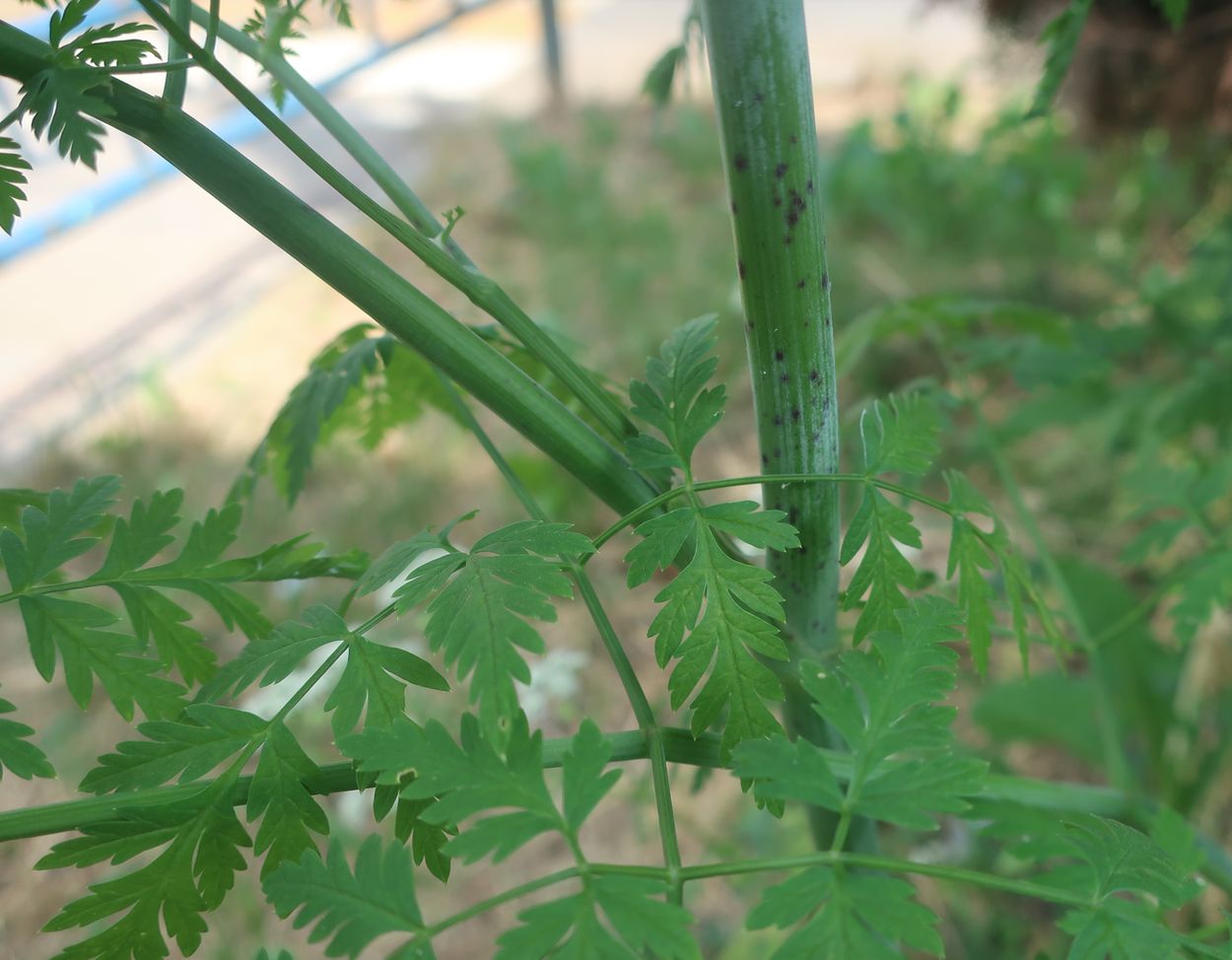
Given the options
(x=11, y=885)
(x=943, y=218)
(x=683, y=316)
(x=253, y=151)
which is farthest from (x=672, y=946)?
(x=253, y=151)

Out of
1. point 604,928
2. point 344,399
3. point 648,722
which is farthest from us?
point 344,399

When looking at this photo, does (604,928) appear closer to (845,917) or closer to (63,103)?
(845,917)

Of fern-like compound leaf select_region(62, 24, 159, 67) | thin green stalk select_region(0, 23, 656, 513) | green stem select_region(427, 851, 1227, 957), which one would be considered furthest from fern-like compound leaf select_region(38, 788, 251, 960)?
fern-like compound leaf select_region(62, 24, 159, 67)

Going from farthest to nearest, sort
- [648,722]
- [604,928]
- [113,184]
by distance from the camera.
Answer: [113,184], [648,722], [604,928]

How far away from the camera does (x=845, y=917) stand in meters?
0.40

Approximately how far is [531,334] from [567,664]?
1.04 meters

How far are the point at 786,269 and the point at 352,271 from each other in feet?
0.67

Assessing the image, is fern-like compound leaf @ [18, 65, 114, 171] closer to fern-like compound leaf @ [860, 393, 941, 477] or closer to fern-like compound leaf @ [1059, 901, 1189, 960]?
fern-like compound leaf @ [860, 393, 941, 477]

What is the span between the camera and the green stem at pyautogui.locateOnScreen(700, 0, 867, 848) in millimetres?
431

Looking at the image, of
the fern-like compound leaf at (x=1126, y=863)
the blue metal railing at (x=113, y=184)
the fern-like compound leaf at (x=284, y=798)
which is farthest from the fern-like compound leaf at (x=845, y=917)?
the blue metal railing at (x=113, y=184)

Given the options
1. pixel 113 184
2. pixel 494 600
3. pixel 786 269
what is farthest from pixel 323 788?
pixel 113 184

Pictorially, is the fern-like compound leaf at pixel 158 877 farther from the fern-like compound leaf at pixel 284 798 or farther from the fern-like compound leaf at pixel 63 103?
the fern-like compound leaf at pixel 63 103

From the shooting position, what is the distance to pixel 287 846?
46cm

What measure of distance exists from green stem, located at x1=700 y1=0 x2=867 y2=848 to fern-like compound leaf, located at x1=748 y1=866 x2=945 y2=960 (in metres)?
0.18
